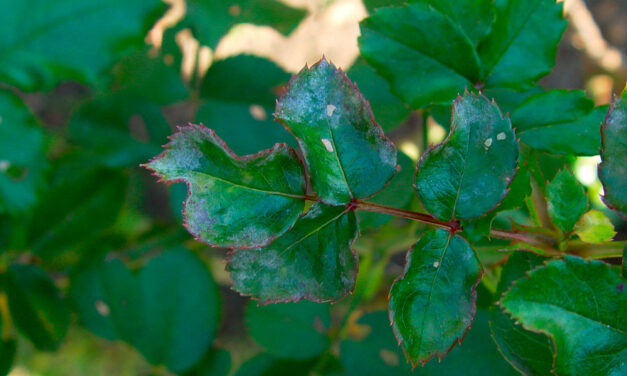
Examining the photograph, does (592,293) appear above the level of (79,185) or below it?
above

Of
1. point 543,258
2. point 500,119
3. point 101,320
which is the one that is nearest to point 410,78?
point 500,119

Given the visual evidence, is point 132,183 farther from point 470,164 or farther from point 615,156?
point 615,156

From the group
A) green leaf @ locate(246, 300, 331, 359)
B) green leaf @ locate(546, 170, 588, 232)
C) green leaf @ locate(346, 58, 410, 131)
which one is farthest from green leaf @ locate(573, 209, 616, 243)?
green leaf @ locate(246, 300, 331, 359)

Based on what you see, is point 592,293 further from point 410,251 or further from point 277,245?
point 277,245

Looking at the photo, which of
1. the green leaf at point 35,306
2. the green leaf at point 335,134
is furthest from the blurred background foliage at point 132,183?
the green leaf at point 335,134

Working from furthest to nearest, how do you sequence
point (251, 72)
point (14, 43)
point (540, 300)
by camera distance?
point (251, 72) → point (14, 43) → point (540, 300)

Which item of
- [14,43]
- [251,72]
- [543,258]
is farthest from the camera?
[251,72]

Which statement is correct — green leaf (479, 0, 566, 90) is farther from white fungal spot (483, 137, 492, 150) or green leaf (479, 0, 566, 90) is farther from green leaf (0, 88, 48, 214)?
green leaf (0, 88, 48, 214)

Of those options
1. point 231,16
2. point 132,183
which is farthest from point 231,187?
point 132,183
